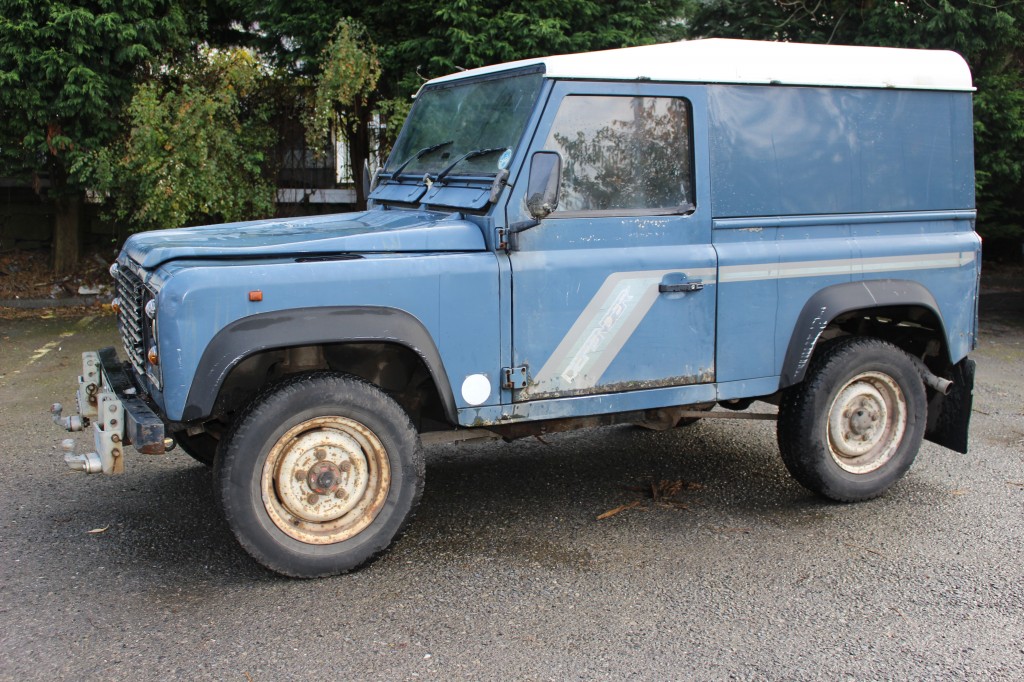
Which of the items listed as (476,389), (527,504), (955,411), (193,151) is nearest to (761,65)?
(476,389)

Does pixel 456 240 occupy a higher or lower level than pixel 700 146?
lower

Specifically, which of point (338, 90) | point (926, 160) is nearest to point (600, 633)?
point (926, 160)

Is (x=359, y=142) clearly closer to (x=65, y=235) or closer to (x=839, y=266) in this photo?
(x=65, y=235)

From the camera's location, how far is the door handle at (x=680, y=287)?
4621 millimetres

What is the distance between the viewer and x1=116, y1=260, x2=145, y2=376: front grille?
14.0 ft

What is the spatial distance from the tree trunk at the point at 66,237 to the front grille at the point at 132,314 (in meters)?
7.55

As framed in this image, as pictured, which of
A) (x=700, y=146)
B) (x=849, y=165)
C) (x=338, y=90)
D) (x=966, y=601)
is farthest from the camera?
(x=338, y=90)

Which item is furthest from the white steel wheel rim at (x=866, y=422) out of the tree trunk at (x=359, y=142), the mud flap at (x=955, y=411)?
the tree trunk at (x=359, y=142)

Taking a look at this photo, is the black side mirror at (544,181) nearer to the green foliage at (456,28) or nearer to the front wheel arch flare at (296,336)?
the front wheel arch flare at (296,336)

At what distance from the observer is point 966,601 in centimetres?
409

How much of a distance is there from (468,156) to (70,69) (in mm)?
6758

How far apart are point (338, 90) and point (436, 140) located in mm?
4992

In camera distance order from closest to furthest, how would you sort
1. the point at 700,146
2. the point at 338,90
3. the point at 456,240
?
the point at 456,240 < the point at 700,146 < the point at 338,90

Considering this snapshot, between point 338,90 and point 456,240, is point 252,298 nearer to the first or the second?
point 456,240
